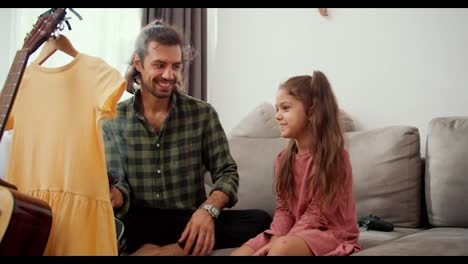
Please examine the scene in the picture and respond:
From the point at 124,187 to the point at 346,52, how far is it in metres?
1.36

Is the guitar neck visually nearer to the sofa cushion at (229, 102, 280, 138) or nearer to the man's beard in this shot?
the man's beard

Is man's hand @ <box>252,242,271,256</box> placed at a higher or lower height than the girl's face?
lower

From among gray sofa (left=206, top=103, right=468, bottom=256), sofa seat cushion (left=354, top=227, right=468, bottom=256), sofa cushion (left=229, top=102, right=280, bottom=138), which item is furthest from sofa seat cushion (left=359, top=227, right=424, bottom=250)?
sofa cushion (left=229, top=102, right=280, bottom=138)

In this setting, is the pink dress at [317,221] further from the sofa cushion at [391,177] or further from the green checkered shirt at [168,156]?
the sofa cushion at [391,177]

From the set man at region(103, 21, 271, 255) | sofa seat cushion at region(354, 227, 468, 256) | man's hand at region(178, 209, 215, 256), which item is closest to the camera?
sofa seat cushion at region(354, 227, 468, 256)

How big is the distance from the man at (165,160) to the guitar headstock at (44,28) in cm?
38

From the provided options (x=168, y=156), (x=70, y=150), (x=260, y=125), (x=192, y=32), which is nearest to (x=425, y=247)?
(x=168, y=156)

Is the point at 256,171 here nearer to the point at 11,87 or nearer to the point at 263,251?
the point at 263,251

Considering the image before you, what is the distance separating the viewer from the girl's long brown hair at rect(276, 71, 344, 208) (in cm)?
152

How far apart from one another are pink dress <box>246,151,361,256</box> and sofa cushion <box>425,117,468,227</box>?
18.9 inches

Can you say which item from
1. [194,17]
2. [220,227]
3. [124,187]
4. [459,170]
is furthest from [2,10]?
[459,170]

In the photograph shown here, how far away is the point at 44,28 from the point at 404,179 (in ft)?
4.39

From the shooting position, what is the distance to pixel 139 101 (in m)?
1.73

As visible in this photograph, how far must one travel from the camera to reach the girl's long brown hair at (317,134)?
1.52m
